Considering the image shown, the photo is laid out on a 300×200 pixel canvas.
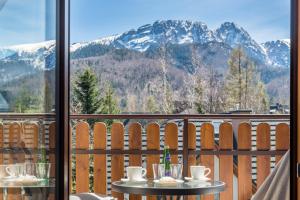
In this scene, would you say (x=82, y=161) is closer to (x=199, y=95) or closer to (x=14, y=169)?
(x=199, y=95)

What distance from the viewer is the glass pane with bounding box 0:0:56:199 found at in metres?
1.17

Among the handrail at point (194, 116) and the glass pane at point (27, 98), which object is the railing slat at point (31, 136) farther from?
the handrail at point (194, 116)

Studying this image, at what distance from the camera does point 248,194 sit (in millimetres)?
4355

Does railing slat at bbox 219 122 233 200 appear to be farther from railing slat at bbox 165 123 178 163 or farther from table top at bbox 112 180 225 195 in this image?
table top at bbox 112 180 225 195

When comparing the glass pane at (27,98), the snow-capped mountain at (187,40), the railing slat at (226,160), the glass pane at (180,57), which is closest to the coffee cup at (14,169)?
the glass pane at (27,98)

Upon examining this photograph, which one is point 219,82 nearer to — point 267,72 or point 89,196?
point 267,72

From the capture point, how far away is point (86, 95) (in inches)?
243

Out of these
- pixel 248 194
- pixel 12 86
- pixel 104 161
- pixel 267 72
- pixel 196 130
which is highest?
pixel 267 72

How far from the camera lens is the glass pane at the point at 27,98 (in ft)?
3.84

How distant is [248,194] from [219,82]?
226 cm

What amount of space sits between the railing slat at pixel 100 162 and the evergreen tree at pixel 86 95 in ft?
5.75

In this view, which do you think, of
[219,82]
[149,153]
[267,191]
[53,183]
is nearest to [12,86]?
[53,183]

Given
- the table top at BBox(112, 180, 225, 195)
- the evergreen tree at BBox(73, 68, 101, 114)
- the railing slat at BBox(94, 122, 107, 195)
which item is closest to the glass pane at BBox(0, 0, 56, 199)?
the table top at BBox(112, 180, 225, 195)

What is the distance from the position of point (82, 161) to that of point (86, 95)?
75.4 inches
